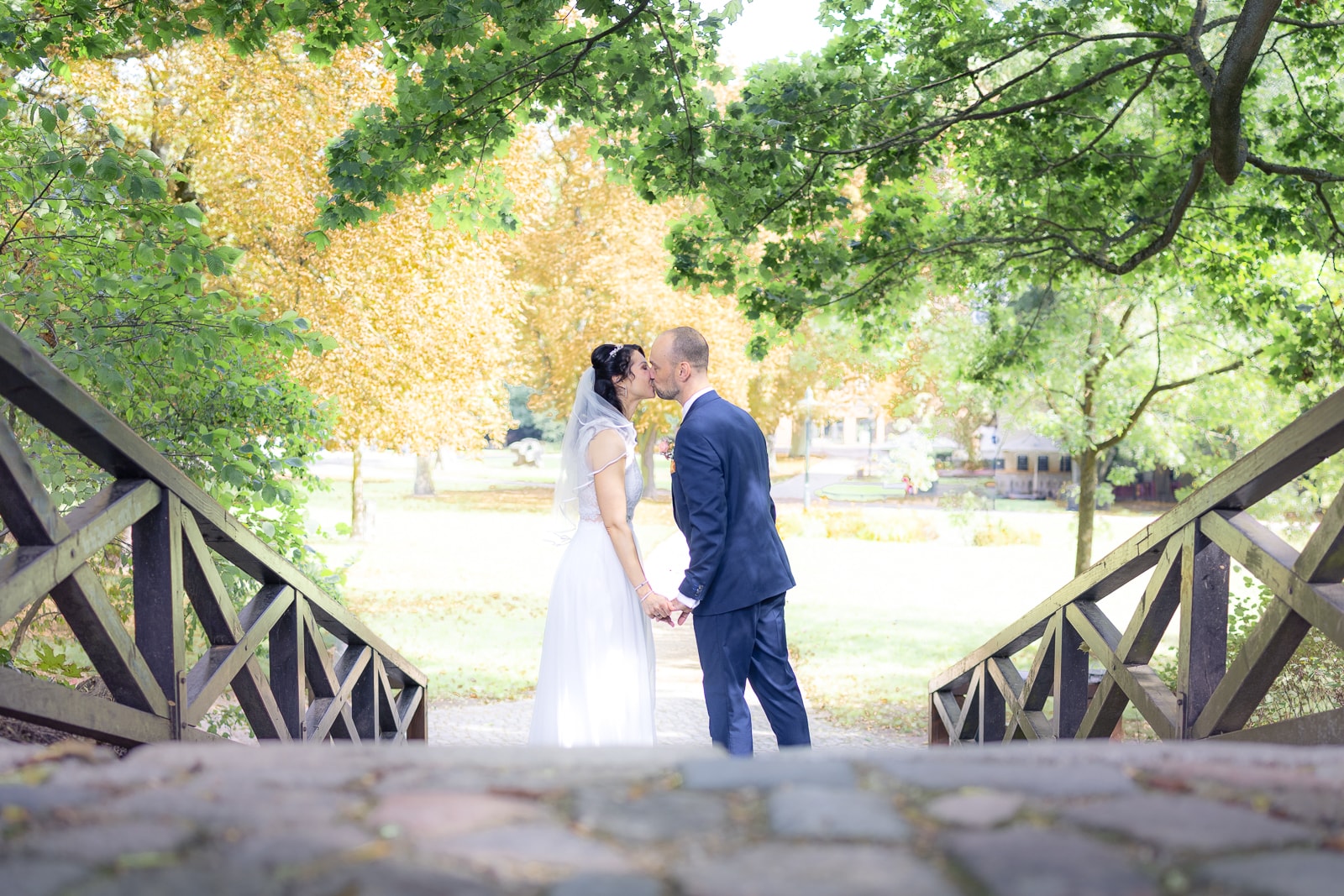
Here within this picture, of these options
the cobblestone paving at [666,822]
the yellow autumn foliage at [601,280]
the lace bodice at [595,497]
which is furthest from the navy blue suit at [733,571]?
the yellow autumn foliage at [601,280]

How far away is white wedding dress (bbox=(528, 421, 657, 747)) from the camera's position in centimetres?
532

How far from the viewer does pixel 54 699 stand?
2.82m

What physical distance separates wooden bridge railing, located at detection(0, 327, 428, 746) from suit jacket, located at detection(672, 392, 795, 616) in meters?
1.60

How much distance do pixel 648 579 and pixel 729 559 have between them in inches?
20.9

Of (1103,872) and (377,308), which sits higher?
(377,308)

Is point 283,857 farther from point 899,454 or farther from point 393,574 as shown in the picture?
point 899,454

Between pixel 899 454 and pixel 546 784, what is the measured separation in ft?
89.5

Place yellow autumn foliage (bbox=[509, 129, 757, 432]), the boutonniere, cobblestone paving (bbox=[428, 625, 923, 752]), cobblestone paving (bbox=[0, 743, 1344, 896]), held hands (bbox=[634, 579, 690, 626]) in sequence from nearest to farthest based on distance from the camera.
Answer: cobblestone paving (bbox=[0, 743, 1344, 896]) < held hands (bbox=[634, 579, 690, 626]) < the boutonniere < cobblestone paving (bbox=[428, 625, 923, 752]) < yellow autumn foliage (bbox=[509, 129, 757, 432])

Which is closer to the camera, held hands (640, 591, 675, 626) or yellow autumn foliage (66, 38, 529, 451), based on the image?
held hands (640, 591, 675, 626)

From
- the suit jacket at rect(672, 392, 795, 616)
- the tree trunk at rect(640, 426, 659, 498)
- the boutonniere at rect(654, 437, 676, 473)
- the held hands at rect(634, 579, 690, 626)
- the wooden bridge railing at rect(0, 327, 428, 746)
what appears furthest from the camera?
the tree trunk at rect(640, 426, 659, 498)

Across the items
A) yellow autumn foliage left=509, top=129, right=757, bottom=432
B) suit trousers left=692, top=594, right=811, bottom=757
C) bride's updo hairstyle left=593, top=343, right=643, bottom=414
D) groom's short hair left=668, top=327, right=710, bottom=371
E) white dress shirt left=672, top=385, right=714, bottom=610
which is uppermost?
yellow autumn foliage left=509, top=129, right=757, bottom=432

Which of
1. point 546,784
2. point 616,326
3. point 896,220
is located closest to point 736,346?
point 616,326

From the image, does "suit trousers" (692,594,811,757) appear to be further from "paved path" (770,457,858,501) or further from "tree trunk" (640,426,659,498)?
"tree trunk" (640,426,659,498)

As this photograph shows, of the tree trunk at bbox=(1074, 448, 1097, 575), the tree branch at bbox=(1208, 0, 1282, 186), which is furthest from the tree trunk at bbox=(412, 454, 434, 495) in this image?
the tree branch at bbox=(1208, 0, 1282, 186)
